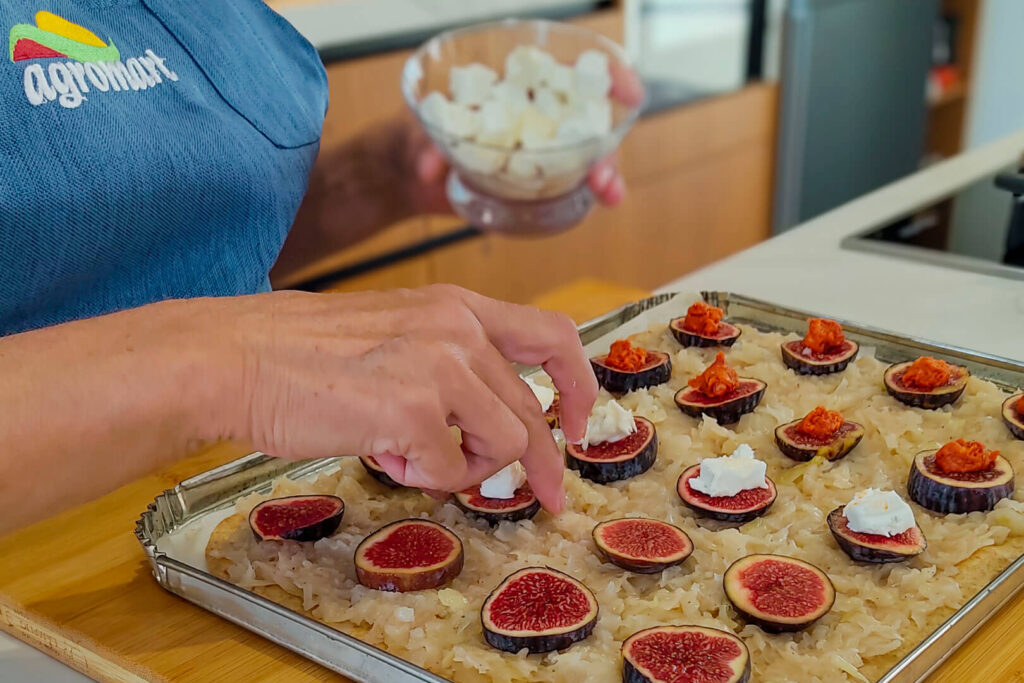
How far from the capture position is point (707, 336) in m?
1.90

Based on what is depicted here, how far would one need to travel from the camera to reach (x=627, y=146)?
465 cm

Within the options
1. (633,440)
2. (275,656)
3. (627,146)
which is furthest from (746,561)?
(627,146)

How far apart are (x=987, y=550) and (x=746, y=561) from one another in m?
0.28

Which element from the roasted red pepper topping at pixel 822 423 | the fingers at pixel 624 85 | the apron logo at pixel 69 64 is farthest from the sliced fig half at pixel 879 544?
the fingers at pixel 624 85

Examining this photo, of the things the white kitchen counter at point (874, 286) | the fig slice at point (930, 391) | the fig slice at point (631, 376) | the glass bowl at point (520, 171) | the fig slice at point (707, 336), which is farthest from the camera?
the glass bowl at point (520, 171)

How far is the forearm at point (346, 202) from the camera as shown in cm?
235

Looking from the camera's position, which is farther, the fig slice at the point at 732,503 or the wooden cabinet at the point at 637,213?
the wooden cabinet at the point at 637,213

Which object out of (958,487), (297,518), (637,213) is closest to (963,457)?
(958,487)

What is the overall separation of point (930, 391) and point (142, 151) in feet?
3.93

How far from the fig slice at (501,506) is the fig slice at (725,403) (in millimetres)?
349

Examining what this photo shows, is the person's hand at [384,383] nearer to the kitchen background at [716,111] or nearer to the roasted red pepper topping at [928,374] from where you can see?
the roasted red pepper topping at [928,374]

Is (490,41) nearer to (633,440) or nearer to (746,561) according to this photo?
(633,440)

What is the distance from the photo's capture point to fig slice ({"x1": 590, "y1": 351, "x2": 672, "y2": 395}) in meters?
1.77

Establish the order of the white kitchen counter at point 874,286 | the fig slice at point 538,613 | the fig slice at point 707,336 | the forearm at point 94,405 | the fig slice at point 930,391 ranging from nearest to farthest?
the forearm at point 94,405, the fig slice at point 538,613, the fig slice at point 930,391, the fig slice at point 707,336, the white kitchen counter at point 874,286
